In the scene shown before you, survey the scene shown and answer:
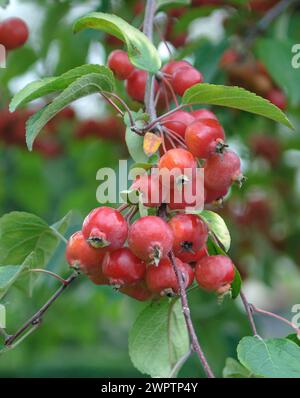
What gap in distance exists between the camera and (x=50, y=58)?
9.29 feet

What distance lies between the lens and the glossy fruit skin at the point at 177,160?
1183mm

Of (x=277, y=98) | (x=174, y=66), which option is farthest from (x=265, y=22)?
(x=174, y=66)

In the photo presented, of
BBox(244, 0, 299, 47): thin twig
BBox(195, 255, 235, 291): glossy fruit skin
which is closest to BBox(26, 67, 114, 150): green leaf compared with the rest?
BBox(195, 255, 235, 291): glossy fruit skin

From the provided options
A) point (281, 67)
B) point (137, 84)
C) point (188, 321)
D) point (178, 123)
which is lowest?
point (188, 321)

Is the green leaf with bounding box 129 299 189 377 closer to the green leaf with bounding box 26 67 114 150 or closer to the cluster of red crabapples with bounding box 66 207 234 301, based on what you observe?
the cluster of red crabapples with bounding box 66 207 234 301

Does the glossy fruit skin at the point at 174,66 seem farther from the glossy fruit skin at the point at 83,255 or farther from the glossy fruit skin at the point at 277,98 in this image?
the glossy fruit skin at the point at 277,98

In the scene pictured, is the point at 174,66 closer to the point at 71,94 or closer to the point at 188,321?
the point at 71,94

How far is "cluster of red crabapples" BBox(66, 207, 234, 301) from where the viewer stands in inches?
46.2

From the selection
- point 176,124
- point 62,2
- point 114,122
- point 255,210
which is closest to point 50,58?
point 62,2

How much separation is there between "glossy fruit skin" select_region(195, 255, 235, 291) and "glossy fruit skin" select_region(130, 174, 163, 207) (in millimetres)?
146

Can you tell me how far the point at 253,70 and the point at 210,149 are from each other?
46.7 inches

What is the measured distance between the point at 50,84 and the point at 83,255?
0.30 metres

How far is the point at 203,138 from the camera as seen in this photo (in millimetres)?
1231
